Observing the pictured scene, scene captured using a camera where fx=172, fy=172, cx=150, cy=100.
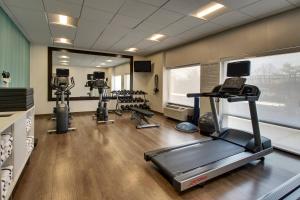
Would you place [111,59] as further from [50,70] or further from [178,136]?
[178,136]

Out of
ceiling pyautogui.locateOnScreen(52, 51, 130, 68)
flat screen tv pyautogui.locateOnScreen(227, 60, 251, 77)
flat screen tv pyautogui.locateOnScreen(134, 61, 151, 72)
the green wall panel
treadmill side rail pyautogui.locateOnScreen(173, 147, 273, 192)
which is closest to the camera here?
treadmill side rail pyautogui.locateOnScreen(173, 147, 273, 192)

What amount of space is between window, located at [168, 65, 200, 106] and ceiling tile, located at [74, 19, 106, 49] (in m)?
3.15

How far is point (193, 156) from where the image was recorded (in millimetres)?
2592

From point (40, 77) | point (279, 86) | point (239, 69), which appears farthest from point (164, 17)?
point (40, 77)

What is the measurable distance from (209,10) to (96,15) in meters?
2.31

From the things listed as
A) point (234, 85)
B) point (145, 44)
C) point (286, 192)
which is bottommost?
point (286, 192)

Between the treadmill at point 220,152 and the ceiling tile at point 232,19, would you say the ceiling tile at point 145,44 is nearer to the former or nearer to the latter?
the ceiling tile at point 232,19

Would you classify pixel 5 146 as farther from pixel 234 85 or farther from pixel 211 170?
pixel 234 85

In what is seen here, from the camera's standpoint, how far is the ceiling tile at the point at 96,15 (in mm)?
3425

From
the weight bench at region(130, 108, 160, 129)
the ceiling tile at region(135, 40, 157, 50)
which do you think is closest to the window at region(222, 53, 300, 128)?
the weight bench at region(130, 108, 160, 129)

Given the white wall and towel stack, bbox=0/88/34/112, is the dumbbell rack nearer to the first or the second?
the white wall

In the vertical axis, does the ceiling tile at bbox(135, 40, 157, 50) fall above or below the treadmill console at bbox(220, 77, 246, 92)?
above

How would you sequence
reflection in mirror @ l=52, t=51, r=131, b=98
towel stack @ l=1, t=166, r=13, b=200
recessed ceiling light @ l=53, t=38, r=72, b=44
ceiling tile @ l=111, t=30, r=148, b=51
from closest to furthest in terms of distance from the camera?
towel stack @ l=1, t=166, r=13, b=200, ceiling tile @ l=111, t=30, r=148, b=51, recessed ceiling light @ l=53, t=38, r=72, b=44, reflection in mirror @ l=52, t=51, r=131, b=98

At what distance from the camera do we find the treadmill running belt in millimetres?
2266
